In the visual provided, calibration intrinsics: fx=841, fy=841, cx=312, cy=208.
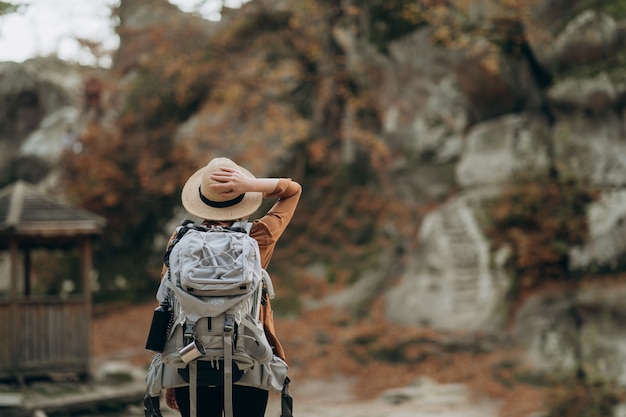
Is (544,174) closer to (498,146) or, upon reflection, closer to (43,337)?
(498,146)

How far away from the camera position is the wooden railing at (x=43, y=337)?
10.5 m

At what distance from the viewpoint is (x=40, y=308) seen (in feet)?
35.1

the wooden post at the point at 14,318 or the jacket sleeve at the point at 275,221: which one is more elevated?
the jacket sleeve at the point at 275,221

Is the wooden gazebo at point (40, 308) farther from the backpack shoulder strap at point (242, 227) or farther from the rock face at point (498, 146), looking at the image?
the backpack shoulder strap at point (242, 227)

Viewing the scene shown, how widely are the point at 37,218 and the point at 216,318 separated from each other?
8013 millimetres

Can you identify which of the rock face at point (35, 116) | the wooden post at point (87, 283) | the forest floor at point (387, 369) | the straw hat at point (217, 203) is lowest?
the forest floor at point (387, 369)

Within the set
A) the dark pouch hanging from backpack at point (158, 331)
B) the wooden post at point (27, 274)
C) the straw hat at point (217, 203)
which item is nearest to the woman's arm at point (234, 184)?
the straw hat at point (217, 203)

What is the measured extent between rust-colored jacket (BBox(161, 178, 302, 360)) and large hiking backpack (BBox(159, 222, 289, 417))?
0.21m

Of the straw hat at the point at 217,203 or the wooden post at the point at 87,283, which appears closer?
the straw hat at the point at 217,203

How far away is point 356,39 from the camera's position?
55.4 ft

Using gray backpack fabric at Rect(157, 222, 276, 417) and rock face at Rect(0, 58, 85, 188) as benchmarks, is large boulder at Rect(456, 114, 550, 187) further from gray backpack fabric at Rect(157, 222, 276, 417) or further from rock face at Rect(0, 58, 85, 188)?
gray backpack fabric at Rect(157, 222, 276, 417)

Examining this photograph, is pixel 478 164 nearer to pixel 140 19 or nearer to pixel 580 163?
pixel 580 163

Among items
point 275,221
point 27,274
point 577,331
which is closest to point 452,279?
point 577,331

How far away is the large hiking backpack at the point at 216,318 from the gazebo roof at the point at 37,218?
303 inches
